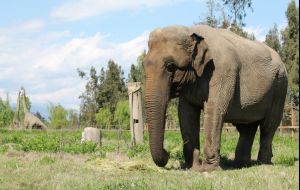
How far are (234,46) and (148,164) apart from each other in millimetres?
2909

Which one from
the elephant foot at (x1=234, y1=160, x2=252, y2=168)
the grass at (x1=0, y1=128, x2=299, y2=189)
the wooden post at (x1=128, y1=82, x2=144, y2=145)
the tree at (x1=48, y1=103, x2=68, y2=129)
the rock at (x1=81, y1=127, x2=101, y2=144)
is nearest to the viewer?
the grass at (x1=0, y1=128, x2=299, y2=189)

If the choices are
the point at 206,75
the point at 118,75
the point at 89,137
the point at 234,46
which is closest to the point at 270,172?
the point at 206,75

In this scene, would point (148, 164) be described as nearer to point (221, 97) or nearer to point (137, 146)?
point (221, 97)

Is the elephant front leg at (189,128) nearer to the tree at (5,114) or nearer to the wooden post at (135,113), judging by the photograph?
the wooden post at (135,113)

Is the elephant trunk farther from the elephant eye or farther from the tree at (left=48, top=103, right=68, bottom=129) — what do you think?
the tree at (left=48, top=103, right=68, bottom=129)

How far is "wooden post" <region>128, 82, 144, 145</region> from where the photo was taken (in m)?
15.2

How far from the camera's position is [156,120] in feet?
31.1

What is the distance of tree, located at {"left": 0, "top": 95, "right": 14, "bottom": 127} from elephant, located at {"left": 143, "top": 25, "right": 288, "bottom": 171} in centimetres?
4028

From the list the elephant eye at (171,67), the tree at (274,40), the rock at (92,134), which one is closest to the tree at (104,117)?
the tree at (274,40)

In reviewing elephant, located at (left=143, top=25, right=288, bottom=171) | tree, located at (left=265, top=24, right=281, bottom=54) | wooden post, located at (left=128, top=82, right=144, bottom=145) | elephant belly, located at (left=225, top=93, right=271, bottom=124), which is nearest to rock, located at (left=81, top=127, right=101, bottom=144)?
wooden post, located at (left=128, top=82, right=144, bottom=145)

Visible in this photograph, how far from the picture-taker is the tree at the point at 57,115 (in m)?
Result: 61.5

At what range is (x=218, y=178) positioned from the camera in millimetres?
8375

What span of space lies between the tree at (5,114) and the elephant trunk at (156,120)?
136ft

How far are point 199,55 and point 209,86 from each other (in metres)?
0.67
